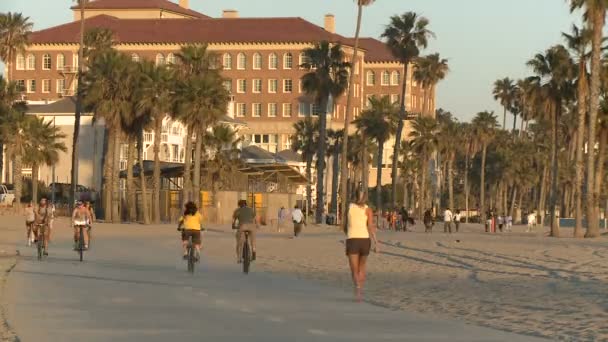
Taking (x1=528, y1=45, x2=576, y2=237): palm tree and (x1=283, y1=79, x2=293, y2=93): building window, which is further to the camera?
(x1=283, y1=79, x2=293, y2=93): building window

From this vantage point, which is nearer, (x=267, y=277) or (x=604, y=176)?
(x=267, y=277)

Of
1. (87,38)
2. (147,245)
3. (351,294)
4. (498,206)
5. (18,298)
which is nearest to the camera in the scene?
(18,298)

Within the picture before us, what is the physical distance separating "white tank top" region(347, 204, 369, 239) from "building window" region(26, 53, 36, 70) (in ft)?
500

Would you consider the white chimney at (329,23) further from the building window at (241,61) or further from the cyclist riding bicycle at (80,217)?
the cyclist riding bicycle at (80,217)

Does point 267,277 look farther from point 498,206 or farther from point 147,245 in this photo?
point 498,206

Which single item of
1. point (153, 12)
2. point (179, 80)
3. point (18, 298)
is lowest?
point (18, 298)

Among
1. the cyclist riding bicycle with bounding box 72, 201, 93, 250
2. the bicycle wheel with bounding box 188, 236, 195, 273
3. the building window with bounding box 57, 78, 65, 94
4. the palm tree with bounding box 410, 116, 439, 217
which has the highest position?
the building window with bounding box 57, 78, 65, 94

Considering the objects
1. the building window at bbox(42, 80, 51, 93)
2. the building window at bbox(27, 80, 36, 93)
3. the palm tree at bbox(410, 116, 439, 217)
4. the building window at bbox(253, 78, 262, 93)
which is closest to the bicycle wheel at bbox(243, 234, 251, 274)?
the palm tree at bbox(410, 116, 439, 217)

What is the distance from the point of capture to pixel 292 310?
1953 centimetres

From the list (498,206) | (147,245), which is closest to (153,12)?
(498,206)

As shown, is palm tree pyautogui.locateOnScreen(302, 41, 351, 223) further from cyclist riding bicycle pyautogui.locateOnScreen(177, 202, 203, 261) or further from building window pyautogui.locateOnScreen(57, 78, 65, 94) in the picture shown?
building window pyautogui.locateOnScreen(57, 78, 65, 94)

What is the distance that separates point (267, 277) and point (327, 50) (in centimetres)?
6713

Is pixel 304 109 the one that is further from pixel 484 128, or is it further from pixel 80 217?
pixel 80 217

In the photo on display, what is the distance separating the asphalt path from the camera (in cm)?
1590
